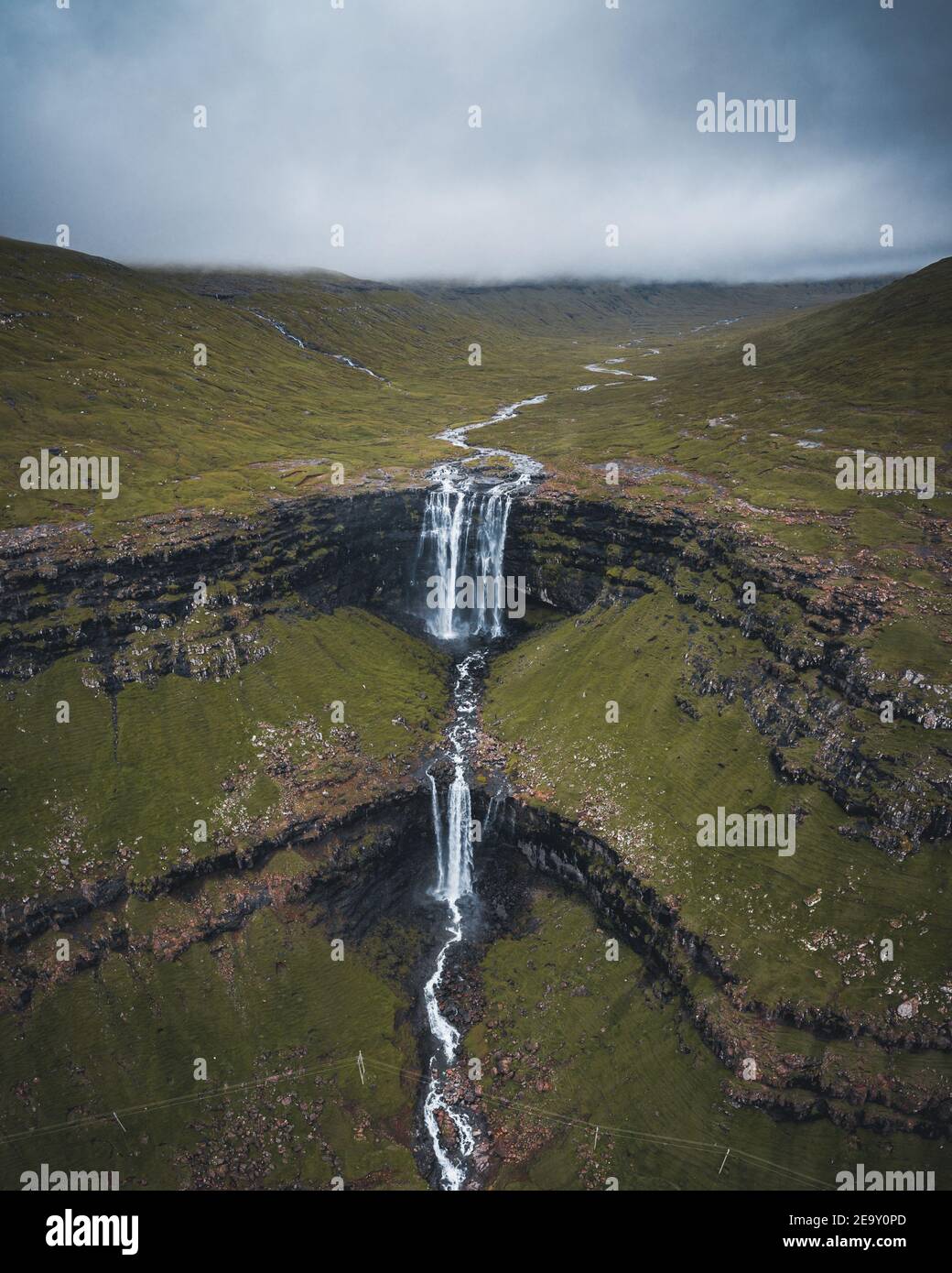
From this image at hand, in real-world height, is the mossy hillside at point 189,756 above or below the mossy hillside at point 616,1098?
above

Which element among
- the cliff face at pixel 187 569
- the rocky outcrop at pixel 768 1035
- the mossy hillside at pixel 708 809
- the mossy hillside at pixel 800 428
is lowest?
the rocky outcrop at pixel 768 1035

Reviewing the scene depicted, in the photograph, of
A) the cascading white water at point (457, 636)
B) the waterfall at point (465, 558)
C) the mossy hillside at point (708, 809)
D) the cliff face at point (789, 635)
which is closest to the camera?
the mossy hillside at point (708, 809)

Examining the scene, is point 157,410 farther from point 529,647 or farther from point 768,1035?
point 768,1035

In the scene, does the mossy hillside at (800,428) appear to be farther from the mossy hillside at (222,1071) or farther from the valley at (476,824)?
the mossy hillside at (222,1071)

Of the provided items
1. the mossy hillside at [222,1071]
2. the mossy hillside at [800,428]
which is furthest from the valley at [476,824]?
the mossy hillside at [800,428]

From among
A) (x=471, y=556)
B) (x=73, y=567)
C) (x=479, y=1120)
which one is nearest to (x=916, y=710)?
(x=479, y=1120)

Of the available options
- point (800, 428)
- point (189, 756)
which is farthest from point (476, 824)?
point (800, 428)
